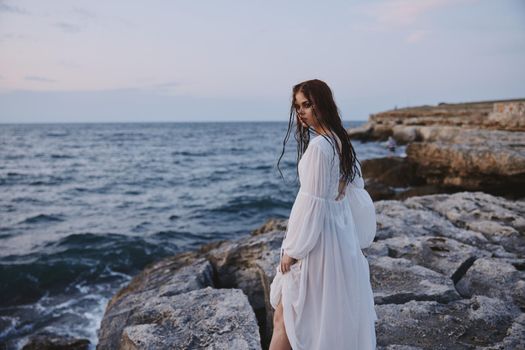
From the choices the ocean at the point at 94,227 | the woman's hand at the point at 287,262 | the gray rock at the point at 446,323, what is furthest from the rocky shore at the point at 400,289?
the ocean at the point at 94,227

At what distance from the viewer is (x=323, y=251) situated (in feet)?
7.38

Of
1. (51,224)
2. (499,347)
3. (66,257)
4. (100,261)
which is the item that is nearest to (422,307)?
(499,347)

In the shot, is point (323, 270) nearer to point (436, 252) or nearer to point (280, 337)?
point (280, 337)

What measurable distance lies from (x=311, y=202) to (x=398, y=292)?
203 centimetres

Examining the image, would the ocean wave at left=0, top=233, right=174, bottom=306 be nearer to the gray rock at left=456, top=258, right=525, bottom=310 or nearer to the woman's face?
the gray rock at left=456, top=258, right=525, bottom=310

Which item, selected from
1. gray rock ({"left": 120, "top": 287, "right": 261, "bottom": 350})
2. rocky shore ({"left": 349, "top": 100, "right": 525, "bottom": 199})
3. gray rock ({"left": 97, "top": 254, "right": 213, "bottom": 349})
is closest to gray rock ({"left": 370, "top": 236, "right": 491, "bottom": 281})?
gray rock ({"left": 120, "top": 287, "right": 261, "bottom": 350})

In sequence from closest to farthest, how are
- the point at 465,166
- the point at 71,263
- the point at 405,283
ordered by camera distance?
the point at 405,283, the point at 71,263, the point at 465,166

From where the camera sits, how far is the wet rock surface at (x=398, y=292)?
2957 mm

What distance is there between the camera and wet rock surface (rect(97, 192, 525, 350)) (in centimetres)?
296

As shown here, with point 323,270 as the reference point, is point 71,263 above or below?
below

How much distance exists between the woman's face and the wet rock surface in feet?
5.87

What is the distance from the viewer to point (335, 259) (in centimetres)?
225

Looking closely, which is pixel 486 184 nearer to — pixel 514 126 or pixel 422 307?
pixel 514 126

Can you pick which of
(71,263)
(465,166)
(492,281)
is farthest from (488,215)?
(71,263)
